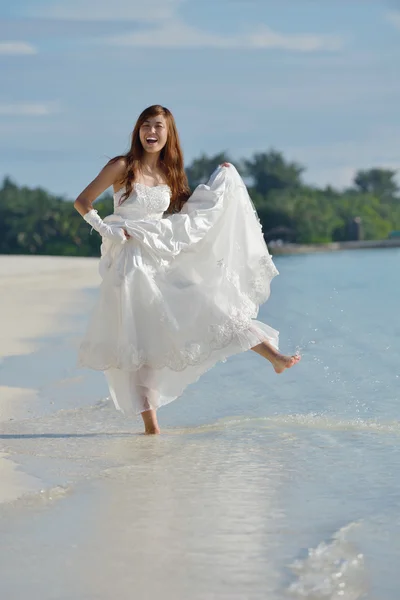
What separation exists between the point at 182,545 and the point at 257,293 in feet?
7.28

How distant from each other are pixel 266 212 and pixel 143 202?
225ft

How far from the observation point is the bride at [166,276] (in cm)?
540

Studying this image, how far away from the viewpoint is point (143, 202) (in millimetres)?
5512

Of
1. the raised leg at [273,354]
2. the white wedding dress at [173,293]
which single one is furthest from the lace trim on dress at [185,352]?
the raised leg at [273,354]

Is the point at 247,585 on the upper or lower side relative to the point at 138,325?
lower

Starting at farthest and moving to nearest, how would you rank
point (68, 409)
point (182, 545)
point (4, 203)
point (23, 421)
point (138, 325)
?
point (4, 203), point (68, 409), point (23, 421), point (138, 325), point (182, 545)

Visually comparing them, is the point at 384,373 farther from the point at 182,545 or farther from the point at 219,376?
the point at 182,545

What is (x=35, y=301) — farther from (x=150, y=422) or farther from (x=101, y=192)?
(x=101, y=192)

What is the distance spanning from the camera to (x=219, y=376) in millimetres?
8148

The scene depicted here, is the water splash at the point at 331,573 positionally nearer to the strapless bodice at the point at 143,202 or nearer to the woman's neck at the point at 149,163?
the strapless bodice at the point at 143,202

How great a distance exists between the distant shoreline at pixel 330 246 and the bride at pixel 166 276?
59.5m

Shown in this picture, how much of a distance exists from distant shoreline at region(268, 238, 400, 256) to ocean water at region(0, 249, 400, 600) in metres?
58.5

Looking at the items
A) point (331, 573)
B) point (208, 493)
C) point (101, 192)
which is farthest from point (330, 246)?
point (331, 573)

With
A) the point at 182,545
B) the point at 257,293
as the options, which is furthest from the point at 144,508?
the point at 257,293
